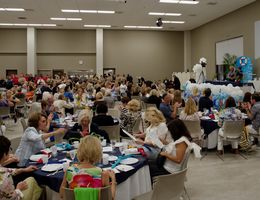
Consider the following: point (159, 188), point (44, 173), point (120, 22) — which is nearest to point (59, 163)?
point (44, 173)

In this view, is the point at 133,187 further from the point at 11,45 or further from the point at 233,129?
the point at 11,45

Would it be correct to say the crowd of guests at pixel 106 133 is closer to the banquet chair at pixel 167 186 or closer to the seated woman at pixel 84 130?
the seated woman at pixel 84 130

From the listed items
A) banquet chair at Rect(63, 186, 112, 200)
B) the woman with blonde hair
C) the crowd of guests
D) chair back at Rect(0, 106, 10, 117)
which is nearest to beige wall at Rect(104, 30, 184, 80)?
the crowd of guests

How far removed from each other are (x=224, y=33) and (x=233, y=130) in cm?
1134

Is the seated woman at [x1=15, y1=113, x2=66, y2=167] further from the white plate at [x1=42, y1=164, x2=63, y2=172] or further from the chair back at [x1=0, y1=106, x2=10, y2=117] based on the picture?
the chair back at [x1=0, y1=106, x2=10, y2=117]

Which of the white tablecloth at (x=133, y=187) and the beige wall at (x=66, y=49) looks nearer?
the white tablecloth at (x=133, y=187)

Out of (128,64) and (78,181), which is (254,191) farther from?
(128,64)

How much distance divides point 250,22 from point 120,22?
7568 mm

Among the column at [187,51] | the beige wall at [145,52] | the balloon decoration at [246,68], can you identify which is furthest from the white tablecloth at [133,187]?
the column at [187,51]

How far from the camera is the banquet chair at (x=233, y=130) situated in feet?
20.7

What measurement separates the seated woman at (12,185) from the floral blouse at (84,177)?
0.49 m

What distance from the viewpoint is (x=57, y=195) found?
3180 mm

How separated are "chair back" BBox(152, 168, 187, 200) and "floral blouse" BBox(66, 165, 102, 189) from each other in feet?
1.68

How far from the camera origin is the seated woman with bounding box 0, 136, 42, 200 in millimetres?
2730
